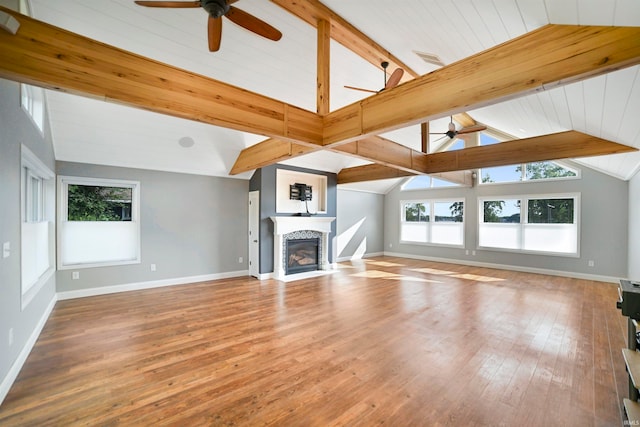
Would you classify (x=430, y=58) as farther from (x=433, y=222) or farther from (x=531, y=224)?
(x=433, y=222)

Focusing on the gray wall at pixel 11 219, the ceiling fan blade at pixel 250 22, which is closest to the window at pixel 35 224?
the gray wall at pixel 11 219

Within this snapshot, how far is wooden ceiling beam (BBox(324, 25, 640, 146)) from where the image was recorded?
5.08 feet

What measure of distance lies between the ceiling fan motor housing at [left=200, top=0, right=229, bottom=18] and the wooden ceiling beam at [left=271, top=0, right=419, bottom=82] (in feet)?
3.56

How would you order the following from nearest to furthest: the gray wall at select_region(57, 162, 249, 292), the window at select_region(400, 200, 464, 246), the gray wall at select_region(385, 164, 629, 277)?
1. the gray wall at select_region(57, 162, 249, 292)
2. the gray wall at select_region(385, 164, 629, 277)
3. the window at select_region(400, 200, 464, 246)

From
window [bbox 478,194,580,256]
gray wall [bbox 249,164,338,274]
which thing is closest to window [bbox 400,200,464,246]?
window [bbox 478,194,580,256]

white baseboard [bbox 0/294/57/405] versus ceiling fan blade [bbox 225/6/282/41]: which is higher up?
ceiling fan blade [bbox 225/6/282/41]

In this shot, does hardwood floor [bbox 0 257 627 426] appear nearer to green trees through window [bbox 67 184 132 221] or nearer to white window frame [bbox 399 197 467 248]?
green trees through window [bbox 67 184 132 221]

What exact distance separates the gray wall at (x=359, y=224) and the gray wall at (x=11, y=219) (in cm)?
667

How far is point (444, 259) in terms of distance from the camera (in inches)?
335

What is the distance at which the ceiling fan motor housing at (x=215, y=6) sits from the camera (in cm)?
198

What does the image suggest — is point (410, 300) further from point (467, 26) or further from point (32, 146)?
point (32, 146)

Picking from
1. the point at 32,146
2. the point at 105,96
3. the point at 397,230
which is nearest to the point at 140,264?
the point at 32,146

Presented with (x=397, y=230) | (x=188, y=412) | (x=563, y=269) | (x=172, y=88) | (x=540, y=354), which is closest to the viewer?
(x=188, y=412)

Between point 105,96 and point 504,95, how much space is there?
2910 mm
